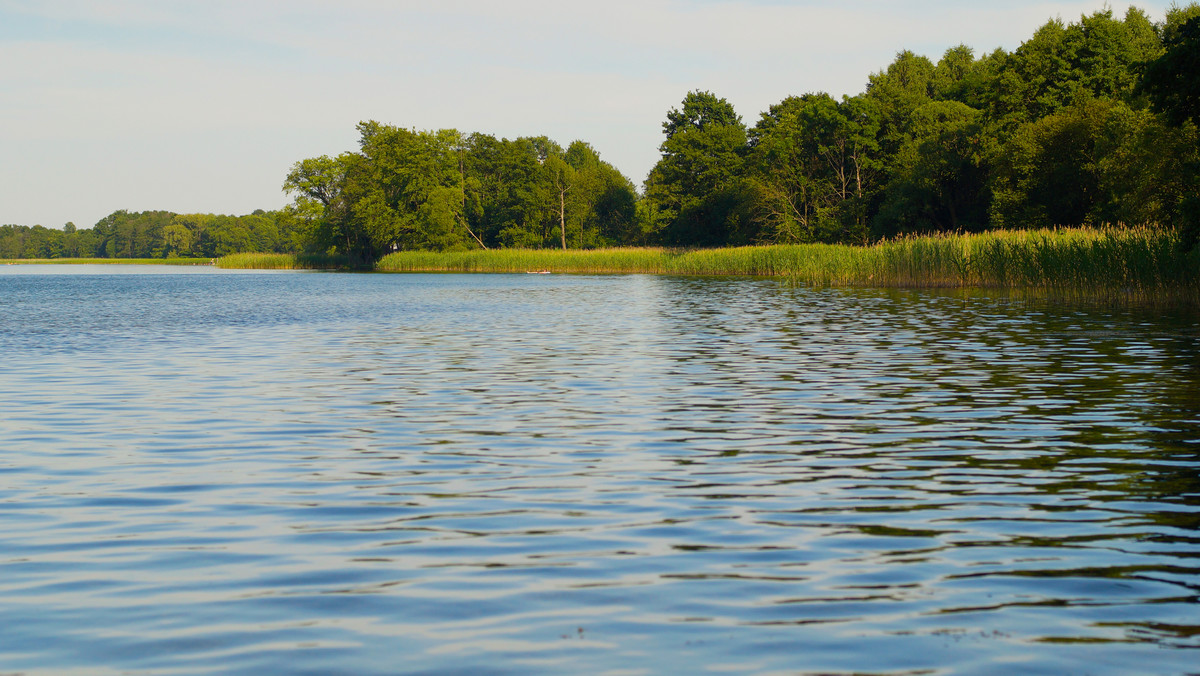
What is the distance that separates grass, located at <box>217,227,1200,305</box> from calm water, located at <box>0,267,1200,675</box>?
1087 cm

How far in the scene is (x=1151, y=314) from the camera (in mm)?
25031

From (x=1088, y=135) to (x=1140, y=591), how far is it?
5508cm

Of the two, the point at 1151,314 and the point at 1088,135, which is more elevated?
the point at 1088,135

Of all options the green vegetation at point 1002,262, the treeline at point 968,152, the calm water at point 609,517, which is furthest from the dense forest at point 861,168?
the calm water at point 609,517

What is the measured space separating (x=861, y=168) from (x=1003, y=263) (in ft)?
157

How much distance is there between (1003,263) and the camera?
114 ft

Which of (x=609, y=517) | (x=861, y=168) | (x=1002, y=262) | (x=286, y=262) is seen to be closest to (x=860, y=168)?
(x=861, y=168)

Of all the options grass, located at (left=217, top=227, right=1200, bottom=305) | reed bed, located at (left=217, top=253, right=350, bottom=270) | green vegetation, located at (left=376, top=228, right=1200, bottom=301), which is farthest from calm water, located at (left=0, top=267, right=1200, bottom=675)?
reed bed, located at (left=217, top=253, right=350, bottom=270)

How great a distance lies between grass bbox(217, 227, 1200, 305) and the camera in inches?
1068

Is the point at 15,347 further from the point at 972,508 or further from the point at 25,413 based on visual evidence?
the point at 972,508

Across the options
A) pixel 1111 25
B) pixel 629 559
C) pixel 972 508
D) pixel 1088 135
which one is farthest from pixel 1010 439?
pixel 1111 25

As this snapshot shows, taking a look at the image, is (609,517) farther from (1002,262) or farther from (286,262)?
(286,262)

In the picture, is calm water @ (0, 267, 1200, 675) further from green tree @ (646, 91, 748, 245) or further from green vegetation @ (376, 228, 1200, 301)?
green tree @ (646, 91, 748, 245)

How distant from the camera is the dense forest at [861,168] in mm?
45531
